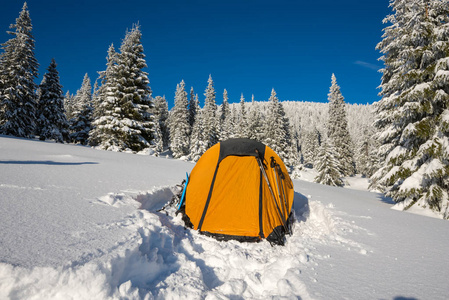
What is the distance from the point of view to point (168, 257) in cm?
300

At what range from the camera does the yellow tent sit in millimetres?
4102

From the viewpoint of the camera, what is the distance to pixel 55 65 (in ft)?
86.2

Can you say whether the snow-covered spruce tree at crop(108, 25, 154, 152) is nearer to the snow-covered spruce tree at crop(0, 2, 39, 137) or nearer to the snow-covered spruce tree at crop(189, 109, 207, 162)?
the snow-covered spruce tree at crop(0, 2, 39, 137)

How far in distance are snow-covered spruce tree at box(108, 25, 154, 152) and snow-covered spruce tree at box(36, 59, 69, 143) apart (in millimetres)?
12560

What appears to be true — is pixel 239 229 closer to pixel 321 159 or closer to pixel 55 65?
pixel 321 159

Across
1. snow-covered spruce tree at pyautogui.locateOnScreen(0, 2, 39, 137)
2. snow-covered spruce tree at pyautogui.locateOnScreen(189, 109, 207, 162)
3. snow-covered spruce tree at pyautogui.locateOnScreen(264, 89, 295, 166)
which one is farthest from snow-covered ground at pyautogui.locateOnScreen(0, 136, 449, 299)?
snow-covered spruce tree at pyautogui.locateOnScreen(189, 109, 207, 162)

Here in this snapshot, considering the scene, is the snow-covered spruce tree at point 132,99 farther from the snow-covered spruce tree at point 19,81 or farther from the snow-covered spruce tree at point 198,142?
the snow-covered spruce tree at point 198,142

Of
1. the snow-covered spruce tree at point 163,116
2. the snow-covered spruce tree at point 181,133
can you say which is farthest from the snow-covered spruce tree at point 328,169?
the snow-covered spruce tree at point 163,116

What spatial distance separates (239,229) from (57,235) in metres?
2.74

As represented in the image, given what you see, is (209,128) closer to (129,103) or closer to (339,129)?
(129,103)

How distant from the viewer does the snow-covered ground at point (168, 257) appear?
1.88m

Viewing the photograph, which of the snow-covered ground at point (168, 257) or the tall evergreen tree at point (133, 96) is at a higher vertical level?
the tall evergreen tree at point (133, 96)

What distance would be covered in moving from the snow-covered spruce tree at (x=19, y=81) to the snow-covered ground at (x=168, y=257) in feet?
75.3

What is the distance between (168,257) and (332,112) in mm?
38439
